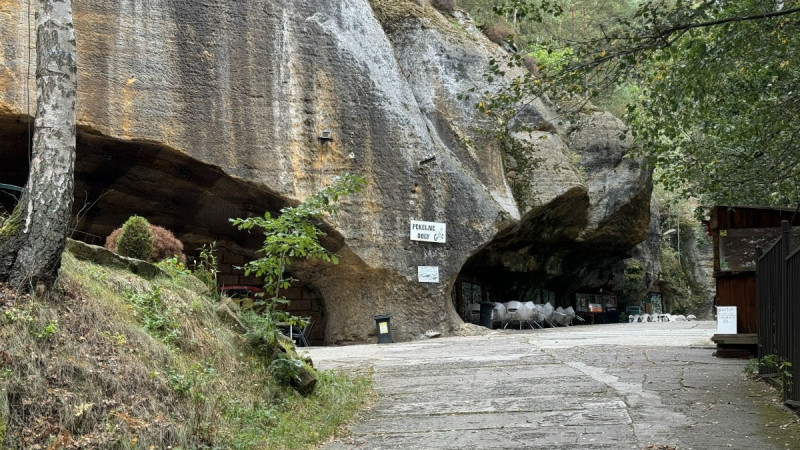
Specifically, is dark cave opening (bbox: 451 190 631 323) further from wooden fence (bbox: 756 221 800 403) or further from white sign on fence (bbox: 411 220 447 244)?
wooden fence (bbox: 756 221 800 403)

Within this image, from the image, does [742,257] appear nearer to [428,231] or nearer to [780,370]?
[780,370]

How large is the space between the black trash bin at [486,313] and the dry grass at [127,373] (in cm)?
1643

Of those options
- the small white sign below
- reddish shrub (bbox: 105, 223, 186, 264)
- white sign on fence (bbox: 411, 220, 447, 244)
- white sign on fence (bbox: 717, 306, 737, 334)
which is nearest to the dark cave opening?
white sign on fence (bbox: 411, 220, 447, 244)

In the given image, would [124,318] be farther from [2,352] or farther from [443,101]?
[443,101]

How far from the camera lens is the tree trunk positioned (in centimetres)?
650

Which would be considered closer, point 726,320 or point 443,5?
point 726,320

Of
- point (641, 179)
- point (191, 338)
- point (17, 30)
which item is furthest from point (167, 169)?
point (641, 179)

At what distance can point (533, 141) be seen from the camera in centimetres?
2227

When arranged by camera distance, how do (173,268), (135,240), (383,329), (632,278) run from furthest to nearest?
1. (632,278)
2. (383,329)
3. (135,240)
4. (173,268)

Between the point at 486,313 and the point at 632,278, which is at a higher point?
the point at 632,278

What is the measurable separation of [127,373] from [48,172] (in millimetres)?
1711

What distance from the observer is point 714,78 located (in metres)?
10.2

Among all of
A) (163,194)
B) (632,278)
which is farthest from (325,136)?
(632,278)

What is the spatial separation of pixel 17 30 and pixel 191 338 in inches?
380
